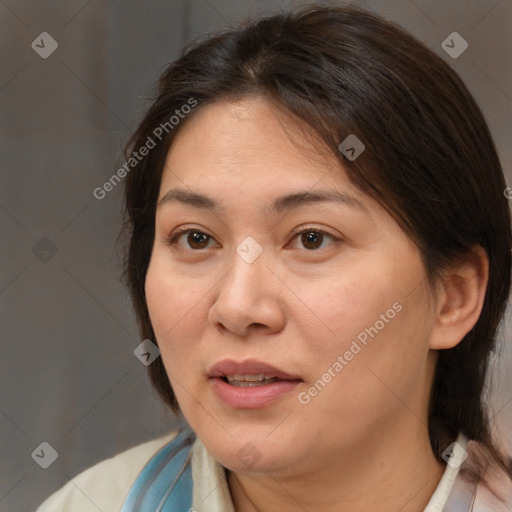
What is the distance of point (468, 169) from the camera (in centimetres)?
130

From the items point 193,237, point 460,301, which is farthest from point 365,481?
point 193,237

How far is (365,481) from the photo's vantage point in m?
1.32

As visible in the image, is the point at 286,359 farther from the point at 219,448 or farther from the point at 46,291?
the point at 46,291

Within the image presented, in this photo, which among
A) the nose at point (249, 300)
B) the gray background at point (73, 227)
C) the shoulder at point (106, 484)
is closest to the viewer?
the nose at point (249, 300)

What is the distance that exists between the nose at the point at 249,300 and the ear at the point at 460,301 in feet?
0.92

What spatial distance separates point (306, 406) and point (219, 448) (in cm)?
13

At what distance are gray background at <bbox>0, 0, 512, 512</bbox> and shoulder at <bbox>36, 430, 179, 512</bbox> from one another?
0.30 meters

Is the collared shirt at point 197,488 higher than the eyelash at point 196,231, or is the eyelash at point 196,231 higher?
the eyelash at point 196,231

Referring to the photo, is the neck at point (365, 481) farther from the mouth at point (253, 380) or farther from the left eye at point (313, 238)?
the left eye at point (313, 238)

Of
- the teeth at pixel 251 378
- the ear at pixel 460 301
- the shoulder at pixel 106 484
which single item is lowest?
the ear at pixel 460 301

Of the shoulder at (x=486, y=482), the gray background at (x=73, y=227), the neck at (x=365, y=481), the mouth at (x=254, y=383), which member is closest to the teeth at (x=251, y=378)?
the mouth at (x=254, y=383)

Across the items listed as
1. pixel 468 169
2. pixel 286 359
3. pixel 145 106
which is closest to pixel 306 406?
pixel 286 359

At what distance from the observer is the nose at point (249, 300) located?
1144 mm

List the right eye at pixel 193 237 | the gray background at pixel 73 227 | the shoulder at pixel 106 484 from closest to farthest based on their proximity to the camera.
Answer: the right eye at pixel 193 237, the shoulder at pixel 106 484, the gray background at pixel 73 227
